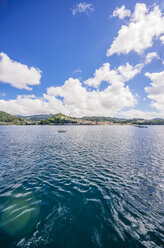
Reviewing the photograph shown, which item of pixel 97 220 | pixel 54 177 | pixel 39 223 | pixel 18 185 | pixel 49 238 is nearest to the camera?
pixel 49 238

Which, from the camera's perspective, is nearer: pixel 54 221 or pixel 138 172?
pixel 54 221

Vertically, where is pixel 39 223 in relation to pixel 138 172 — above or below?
above

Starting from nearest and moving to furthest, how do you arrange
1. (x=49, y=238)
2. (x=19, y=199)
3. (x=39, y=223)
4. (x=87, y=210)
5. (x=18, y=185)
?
(x=49, y=238) → (x=39, y=223) → (x=87, y=210) → (x=19, y=199) → (x=18, y=185)

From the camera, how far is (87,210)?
29.7 feet

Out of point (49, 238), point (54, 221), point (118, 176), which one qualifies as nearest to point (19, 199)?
point (54, 221)

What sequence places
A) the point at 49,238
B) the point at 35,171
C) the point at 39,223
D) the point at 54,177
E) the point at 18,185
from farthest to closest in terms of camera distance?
the point at 35,171 < the point at 54,177 < the point at 18,185 < the point at 39,223 < the point at 49,238

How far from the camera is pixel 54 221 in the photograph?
7.76 metres

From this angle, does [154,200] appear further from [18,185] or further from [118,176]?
[18,185]

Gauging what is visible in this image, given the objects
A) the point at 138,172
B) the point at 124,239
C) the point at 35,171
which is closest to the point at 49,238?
the point at 124,239

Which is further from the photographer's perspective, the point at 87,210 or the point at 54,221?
the point at 87,210

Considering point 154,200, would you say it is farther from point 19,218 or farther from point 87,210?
point 19,218

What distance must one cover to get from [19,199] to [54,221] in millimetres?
4871

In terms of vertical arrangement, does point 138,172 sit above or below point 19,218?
below

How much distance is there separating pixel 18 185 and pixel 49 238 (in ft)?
27.8
